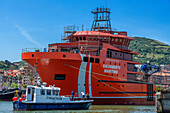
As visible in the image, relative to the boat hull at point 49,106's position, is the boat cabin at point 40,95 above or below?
above

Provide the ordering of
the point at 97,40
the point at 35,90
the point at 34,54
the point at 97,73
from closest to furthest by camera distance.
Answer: the point at 35,90 → the point at 34,54 → the point at 97,73 → the point at 97,40

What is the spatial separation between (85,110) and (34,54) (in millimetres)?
8128

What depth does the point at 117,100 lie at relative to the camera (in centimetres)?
3944

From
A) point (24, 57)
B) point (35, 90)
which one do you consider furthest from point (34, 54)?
point (35, 90)

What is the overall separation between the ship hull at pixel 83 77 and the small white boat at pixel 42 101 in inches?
171

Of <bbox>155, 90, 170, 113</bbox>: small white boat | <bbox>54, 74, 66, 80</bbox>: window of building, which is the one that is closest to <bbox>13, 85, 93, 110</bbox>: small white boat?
<bbox>54, 74, 66, 80</bbox>: window of building

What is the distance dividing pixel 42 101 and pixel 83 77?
7430 mm

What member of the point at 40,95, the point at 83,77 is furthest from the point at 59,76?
the point at 40,95

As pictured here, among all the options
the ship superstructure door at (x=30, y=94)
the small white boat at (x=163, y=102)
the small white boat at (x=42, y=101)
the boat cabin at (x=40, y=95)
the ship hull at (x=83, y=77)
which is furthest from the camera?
the ship hull at (x=83, y=77)

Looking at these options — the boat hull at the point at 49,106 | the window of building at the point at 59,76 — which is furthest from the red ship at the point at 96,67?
the boat hull at the point at 49,106

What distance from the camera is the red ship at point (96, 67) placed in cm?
3475

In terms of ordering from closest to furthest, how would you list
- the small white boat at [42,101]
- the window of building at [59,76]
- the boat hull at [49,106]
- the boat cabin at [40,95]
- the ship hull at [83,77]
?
the boat hull at [49,106] < the small white boat at [42,101] < the boat cabin at [40,95] < the ship hull at [83,77] < the window of building at [59,76]

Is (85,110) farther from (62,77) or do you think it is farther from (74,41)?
(74,41)

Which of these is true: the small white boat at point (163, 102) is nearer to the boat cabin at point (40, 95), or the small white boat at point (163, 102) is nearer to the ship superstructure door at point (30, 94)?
the boat cabin at point (40, 95)
